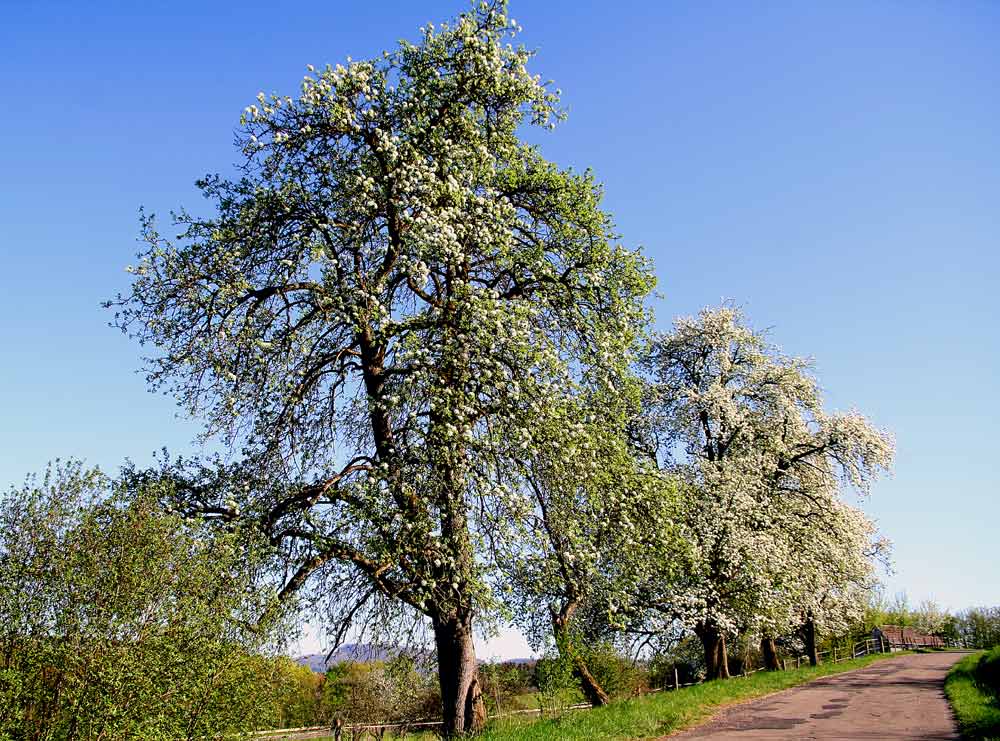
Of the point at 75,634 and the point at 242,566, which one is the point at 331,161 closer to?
the point at 242,566

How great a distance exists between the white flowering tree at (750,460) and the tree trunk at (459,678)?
15.2 meters

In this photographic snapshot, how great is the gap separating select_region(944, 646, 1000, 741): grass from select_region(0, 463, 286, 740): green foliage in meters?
14.5

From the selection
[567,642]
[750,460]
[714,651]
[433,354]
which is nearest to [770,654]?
[714,651]

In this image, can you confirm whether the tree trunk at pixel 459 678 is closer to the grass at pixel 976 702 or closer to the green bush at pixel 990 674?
the grass at pixel 976 702

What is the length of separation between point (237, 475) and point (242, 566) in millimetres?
3597

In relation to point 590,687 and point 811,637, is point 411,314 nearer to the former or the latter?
point 590,687

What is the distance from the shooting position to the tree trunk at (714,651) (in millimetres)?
33972

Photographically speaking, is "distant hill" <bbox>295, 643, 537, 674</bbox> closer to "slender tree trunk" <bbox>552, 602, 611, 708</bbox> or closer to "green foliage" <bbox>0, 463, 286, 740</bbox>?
"slender tree trunk" <bbox>552, 602, 611, 708</bbox>

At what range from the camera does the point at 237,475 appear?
57.1ft

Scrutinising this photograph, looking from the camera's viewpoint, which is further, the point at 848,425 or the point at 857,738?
the point at 848,425

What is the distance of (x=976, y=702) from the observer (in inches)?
821

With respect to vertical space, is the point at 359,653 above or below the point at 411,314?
below

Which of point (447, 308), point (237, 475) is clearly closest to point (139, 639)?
point (237, 475)

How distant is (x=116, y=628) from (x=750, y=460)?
95.9ft
